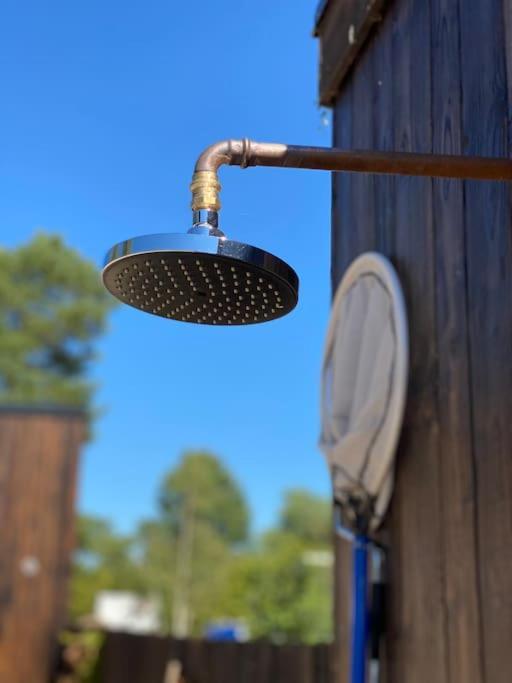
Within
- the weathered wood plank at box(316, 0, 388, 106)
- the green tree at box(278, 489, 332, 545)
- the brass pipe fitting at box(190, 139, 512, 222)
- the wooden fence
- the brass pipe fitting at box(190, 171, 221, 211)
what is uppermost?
the green tree at box(278, 489, 332, 545)

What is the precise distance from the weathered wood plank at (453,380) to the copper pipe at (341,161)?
1.28ft

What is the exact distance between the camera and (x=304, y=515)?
28.1 metres

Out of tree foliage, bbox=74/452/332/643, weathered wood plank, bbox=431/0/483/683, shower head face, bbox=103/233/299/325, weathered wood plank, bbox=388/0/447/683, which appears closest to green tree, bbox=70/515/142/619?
tree foliage, bbox=74/452/332/643

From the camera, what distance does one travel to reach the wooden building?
3.90ft

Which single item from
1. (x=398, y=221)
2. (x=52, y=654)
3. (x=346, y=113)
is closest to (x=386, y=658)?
(x=398, y=221)

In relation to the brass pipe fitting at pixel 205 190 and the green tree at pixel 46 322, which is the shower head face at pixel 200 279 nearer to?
the brass pipe fitting at pixel 205 190

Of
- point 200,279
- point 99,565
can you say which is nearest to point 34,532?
point 200,279

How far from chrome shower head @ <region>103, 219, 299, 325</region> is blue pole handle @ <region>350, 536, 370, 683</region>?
0.75 meters

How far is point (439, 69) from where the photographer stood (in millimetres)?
1478

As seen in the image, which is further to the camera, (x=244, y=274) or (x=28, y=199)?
(x=28, y=199)

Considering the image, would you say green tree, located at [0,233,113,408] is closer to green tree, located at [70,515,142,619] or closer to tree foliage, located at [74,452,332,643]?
green tree, located at [70,515,142,619]

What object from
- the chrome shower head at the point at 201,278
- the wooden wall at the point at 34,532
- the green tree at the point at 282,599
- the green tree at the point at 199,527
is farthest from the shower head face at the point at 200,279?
the green tree at the point at 199,527

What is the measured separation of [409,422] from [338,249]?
1.96ft

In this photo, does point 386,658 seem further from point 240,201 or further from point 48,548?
point 48,548
